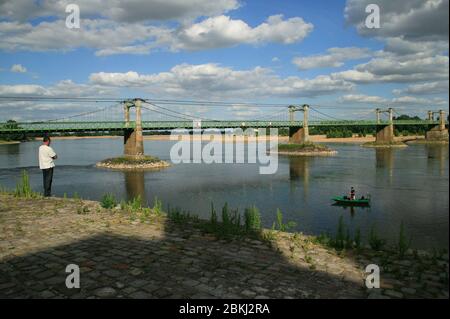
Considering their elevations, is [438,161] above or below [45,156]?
below

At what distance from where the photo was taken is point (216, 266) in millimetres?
7559

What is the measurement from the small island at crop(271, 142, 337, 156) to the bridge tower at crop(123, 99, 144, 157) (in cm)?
3332

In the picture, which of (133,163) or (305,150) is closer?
(133,163)

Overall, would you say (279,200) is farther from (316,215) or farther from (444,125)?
(444,125)

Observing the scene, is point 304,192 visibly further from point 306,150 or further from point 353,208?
point 306,150

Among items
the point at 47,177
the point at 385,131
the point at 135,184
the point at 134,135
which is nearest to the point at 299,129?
the point at 385,131

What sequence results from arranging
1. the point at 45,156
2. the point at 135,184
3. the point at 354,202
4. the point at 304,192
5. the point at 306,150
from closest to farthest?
the point at 45,156 → the point at 354,202 → the point at 304,192 → the point at 135,184 → the point at 306,150

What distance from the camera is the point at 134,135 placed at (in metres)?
65.3

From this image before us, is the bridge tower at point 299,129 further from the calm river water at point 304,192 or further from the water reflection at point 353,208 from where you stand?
the water reflection at point 353,208

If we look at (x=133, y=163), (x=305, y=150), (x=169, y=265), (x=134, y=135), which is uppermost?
(x=134, y=135)

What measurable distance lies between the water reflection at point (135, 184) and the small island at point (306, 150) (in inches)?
1596

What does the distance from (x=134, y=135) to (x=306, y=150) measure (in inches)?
1453

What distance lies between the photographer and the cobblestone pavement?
628 centimetres
